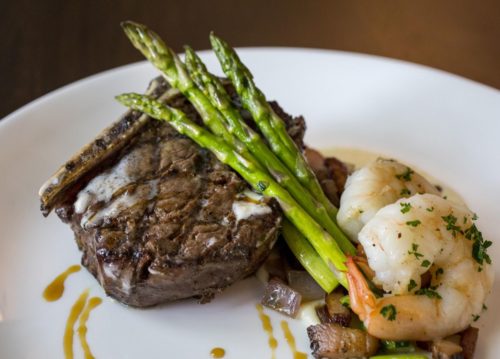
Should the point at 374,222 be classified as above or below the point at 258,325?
above

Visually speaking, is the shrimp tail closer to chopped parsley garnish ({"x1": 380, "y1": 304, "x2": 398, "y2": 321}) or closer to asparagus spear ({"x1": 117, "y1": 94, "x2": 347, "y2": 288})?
chopped parsley garnish ({"x1": 380, "y1": 304, "x2": 398, "y2": 321})

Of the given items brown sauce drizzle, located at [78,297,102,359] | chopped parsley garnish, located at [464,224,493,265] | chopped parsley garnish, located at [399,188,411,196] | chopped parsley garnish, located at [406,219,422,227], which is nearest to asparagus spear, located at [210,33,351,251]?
chopped parsley garnish, located at [399,188,411,196]

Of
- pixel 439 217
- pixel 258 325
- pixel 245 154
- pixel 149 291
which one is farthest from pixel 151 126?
pixel 439 217

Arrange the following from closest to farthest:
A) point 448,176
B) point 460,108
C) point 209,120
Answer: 1. point 209,120
2. point 448,176
3. point 460,108

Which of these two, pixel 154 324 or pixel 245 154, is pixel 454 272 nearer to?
pixel 245 154

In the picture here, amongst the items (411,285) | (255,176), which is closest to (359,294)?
(411,285)
